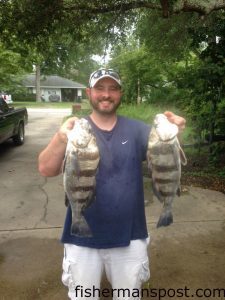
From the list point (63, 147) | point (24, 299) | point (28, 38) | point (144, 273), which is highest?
point (28, 38)

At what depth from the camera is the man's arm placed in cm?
257

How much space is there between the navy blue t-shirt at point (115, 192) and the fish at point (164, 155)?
36 cm

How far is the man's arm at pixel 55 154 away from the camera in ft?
8.42

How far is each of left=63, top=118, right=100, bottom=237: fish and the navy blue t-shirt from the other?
23 centimetres

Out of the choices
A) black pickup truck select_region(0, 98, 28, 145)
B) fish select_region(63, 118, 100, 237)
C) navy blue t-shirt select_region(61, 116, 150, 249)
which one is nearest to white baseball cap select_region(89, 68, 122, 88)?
navy blue t-shirt select_region(61, 116, 150, 249)

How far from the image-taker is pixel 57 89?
61812 mm

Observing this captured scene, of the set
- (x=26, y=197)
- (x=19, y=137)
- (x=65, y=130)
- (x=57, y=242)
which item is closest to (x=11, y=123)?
(x=19, y=137)

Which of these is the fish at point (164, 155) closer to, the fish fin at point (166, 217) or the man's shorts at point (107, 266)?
the fish fin at point (166, 217)

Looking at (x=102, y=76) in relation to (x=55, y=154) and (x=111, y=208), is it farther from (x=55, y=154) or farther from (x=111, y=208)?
(x=111, y=208)

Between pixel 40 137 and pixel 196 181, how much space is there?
859 cm

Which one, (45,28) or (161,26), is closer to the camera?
(45,28)

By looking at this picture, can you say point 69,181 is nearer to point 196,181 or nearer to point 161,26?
point 196,181

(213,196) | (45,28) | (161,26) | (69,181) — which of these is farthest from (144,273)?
(161,26)

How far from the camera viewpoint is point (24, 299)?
154 inches
